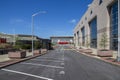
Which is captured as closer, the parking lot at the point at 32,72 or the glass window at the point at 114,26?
the parking lot at the point at 32,72

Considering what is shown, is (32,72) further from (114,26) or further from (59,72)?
(114,26)

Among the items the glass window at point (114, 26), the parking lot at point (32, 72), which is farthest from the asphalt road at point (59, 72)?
the glass window at point (114, 26)

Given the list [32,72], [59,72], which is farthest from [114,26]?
[32,72]

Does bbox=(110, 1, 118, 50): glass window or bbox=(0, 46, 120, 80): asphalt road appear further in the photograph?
bbox=(110, 1, 118, 50): glass window

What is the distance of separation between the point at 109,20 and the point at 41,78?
32.0 m

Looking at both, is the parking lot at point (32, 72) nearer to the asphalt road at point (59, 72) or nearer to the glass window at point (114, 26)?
the asphalt road at point (59, 72)

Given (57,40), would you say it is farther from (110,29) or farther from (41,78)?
(41,78)

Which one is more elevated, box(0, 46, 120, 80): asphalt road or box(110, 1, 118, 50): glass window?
box(110, 1, 118, 50): glass window

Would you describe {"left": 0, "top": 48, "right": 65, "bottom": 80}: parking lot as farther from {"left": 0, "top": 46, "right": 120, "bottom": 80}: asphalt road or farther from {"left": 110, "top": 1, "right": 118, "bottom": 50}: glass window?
{"left": 110, "top": 1, "right": 118, "bottom": 50}: glass window

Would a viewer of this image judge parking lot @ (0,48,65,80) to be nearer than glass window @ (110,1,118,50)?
Yes

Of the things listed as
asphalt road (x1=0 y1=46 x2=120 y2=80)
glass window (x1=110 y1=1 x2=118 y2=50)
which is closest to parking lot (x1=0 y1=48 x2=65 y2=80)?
asphalt road (x1=0 y1=46 x2=120 y2=80)

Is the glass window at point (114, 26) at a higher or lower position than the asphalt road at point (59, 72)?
higher

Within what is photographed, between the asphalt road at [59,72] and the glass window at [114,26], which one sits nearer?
the asphalt road at [59,72]

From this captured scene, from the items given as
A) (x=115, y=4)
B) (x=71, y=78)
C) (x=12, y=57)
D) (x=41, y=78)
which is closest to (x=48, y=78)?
(x=41, y=78)
